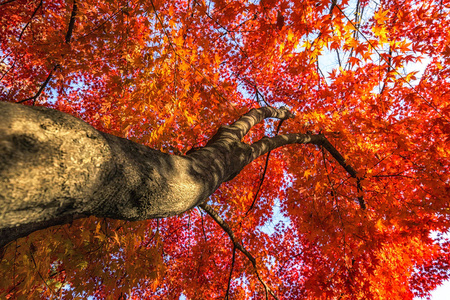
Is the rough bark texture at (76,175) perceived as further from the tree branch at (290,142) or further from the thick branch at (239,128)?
the tree branch at (290,142)

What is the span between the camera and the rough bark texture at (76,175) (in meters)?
0.63

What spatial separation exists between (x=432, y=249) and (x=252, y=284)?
15.3 ft

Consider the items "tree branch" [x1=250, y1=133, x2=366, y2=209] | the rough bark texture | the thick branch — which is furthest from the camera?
"tree branch" [x1=250, y1=133, x2=366, y2=209]

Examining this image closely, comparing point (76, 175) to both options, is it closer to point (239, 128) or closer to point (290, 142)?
point (239, 128)


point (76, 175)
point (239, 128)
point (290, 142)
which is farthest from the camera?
point (290, 142)

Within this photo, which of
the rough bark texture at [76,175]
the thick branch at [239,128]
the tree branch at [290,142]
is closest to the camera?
the rough bark texture at [76,175]

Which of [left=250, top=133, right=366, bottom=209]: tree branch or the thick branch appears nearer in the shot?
the thick branch

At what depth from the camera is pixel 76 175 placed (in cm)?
77

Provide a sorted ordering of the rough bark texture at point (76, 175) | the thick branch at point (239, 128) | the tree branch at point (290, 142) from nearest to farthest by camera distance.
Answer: the rough bark texture at point (76, 175) < the thick branch at point (239, 128) < the tree branch at point (290, 142)

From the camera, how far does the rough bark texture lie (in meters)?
0.63

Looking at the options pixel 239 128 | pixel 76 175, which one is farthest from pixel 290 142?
pixel 76 175

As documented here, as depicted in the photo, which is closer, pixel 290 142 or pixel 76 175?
pixel 76 175

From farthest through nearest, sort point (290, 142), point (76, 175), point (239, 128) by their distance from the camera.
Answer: point (290, 142), point (239, 128), point (76, 175)

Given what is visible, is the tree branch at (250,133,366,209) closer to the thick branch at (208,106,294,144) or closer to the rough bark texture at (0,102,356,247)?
the thick branch at (208,106,294,144)
